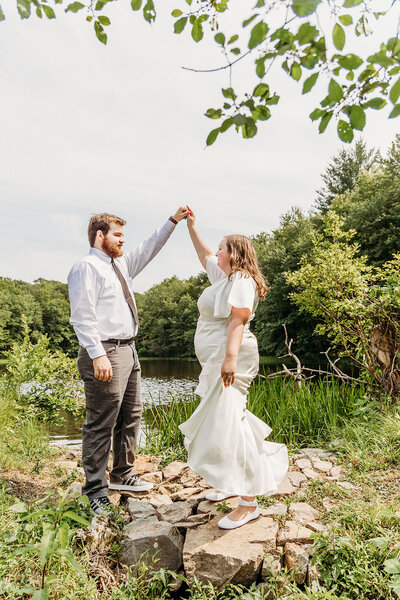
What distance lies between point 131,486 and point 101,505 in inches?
18.6

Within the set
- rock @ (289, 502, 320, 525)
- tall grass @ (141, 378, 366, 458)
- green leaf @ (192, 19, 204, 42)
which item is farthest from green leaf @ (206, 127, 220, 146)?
tall grass @ (141, 378, 366, 458)

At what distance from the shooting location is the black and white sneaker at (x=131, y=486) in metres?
3.30

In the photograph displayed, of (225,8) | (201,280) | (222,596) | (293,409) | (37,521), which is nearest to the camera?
(225,8)

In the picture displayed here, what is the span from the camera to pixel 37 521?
2666 millimetres

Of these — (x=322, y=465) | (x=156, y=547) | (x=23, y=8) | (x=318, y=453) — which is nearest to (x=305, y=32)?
(x=23, y=8)

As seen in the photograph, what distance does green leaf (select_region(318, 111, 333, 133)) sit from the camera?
1.42 metres

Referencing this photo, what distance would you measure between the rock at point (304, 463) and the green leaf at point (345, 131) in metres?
3.08

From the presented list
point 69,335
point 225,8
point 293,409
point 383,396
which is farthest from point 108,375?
point 69,335

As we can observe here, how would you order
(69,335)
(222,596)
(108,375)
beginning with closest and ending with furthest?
(222,596) → (108,375) → (69,335)

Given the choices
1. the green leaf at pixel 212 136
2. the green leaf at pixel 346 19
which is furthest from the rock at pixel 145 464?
the green leaf at pixel 346 19

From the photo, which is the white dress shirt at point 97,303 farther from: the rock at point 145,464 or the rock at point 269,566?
the rock at point 269,566

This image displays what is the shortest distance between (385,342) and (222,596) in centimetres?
383

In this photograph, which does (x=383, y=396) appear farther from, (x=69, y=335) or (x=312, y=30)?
(x=69, y=335)

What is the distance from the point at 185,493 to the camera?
3.36 m
